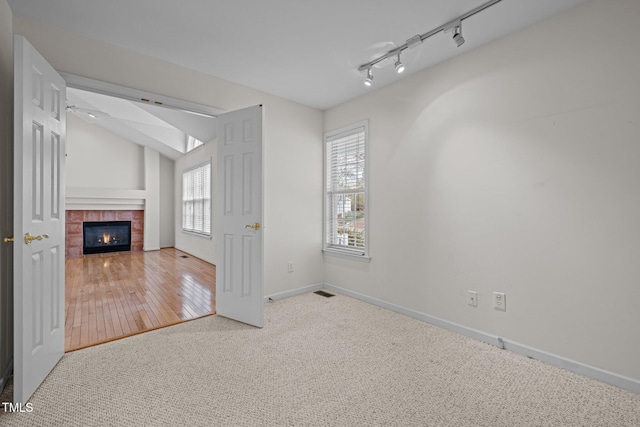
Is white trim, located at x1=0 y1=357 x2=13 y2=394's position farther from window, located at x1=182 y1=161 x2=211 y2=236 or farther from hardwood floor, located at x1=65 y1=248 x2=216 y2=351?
window, located at x1=182 y1=161 x2=211 y2=236

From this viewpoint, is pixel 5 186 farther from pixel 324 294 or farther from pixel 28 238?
pixel 324 294

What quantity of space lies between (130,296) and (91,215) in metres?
4.93

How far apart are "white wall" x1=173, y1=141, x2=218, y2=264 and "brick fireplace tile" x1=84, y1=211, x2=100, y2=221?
181cm

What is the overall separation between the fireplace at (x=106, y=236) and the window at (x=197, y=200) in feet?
5.36

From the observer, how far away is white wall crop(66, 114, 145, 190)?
7.05 m

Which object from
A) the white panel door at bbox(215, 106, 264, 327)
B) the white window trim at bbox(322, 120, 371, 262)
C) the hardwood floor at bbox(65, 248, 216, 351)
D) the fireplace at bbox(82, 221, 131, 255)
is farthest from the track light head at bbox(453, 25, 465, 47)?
the fireplace at bbox(82, 221, 131, 255)

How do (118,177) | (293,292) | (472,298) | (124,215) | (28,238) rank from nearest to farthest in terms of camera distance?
(28,238)
(472,298)
(293,292)
(118,177)
(124,215)

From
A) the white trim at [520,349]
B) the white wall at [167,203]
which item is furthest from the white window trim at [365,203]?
the white wall at [167,203]

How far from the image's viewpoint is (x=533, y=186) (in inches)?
88.4

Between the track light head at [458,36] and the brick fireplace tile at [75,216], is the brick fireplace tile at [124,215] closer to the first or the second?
the brick fireplace tile at [75,216]

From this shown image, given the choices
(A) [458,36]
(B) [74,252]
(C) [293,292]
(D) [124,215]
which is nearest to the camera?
(A) [458,36]

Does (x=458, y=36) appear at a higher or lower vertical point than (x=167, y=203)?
higher

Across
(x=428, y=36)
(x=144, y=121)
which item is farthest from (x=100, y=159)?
(x=428, y=36)

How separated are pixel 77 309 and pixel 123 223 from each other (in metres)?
5.23
